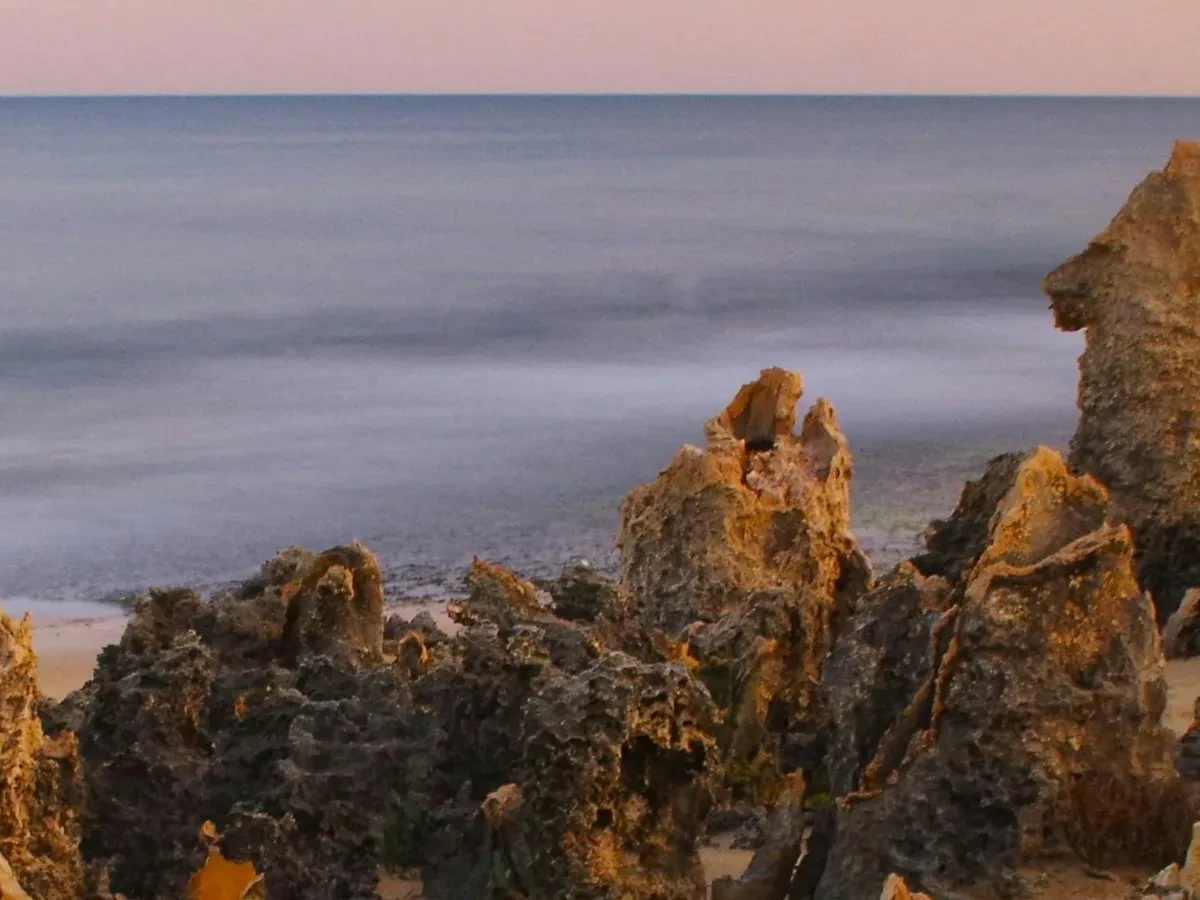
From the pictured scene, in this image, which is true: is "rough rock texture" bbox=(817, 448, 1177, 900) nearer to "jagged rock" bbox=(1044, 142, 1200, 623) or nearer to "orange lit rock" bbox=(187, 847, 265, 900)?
"orange lit rock" bbox=(187, 847, 265, 900)

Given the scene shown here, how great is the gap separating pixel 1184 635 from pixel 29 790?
11.2 ft

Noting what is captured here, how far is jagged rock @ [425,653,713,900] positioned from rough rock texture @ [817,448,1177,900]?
28 centimetres

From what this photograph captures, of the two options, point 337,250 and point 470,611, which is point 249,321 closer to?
point 337,250

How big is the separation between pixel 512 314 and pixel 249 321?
10.7 ft

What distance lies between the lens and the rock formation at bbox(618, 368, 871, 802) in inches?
154

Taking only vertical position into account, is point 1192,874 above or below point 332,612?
below

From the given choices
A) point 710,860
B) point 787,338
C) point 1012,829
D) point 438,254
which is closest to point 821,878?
point 1012,829

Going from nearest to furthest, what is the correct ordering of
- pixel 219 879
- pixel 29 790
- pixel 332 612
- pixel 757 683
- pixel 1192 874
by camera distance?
pixel 1192 874, pixel 29 790, pixel 219 879, pixel 332 612, pixel 757 683

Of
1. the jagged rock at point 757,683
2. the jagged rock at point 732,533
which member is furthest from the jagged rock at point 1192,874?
the jagged rock at point 732,533

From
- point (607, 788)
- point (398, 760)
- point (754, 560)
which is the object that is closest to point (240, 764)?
point (398, 760)

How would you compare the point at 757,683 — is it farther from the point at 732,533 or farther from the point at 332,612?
the point at 332,612

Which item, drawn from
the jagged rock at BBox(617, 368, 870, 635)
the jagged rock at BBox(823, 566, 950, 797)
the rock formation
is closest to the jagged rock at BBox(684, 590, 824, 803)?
the rock formation

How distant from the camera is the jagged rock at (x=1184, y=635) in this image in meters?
5.09

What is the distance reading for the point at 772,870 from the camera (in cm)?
298
